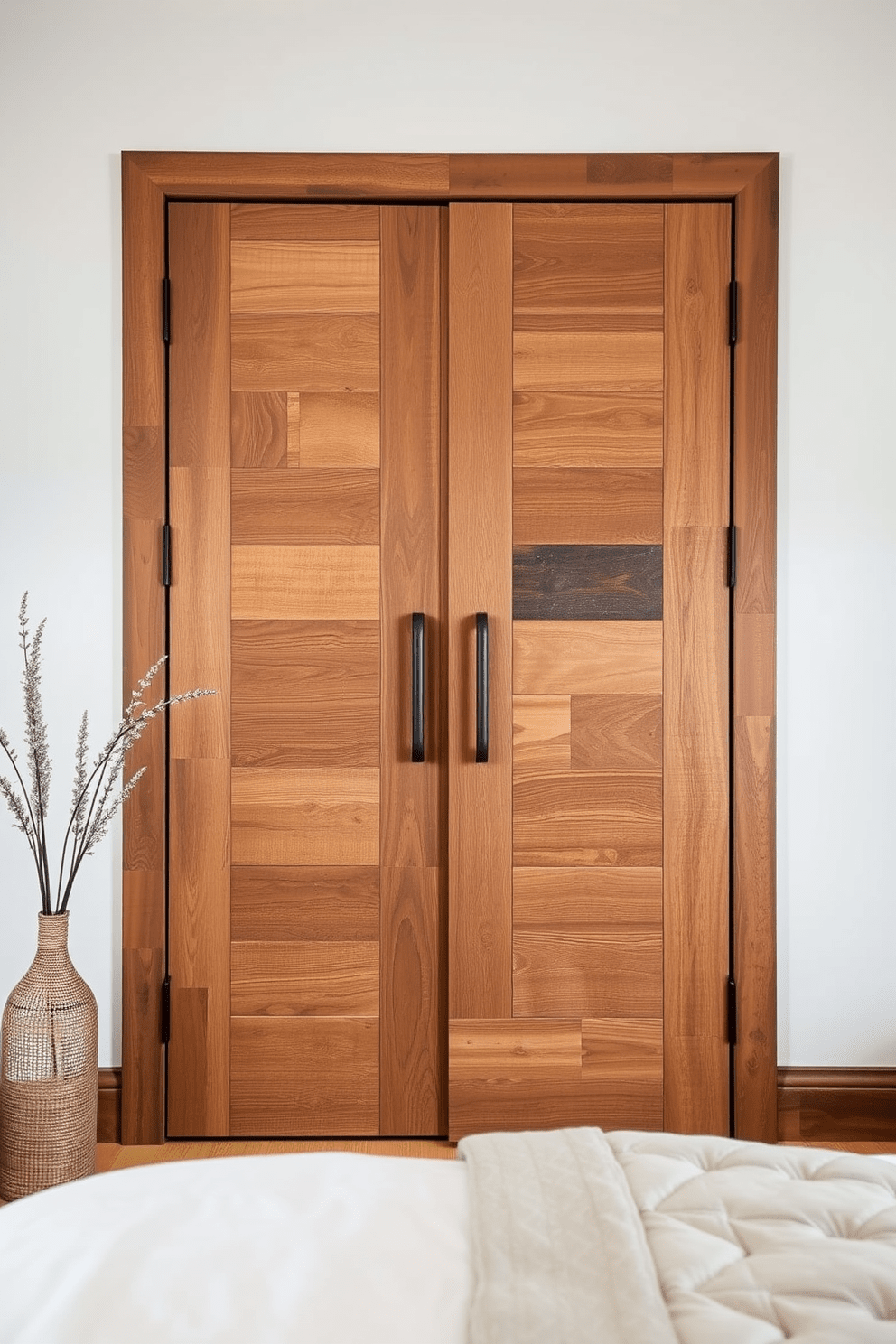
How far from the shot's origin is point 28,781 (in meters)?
2.19

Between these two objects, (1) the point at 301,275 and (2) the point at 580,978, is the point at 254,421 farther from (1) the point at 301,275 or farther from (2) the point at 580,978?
(2) the point at 580,978

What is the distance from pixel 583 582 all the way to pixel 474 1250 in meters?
1.54

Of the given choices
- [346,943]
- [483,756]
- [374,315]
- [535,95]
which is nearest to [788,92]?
[535,95]

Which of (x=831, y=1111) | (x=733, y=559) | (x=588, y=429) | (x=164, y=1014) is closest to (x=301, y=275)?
(x=588, y=429)

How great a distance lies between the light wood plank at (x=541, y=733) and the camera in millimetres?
2166

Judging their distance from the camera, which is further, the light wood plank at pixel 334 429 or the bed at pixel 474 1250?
the light wood plank at pixel 334 429

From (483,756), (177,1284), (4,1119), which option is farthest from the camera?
(483,756)

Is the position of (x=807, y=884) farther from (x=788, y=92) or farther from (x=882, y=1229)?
(x=788, y=92)

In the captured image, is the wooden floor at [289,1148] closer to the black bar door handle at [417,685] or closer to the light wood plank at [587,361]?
the black bar door handle at [417,685]

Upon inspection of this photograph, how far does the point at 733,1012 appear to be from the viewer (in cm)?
216

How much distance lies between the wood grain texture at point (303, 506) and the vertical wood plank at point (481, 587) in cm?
21

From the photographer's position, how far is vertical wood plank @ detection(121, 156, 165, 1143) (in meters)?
2.15

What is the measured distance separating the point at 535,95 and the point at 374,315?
60cm

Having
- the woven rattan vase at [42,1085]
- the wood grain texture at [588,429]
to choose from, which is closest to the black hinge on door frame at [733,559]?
the wood grain texture at [588,429]
